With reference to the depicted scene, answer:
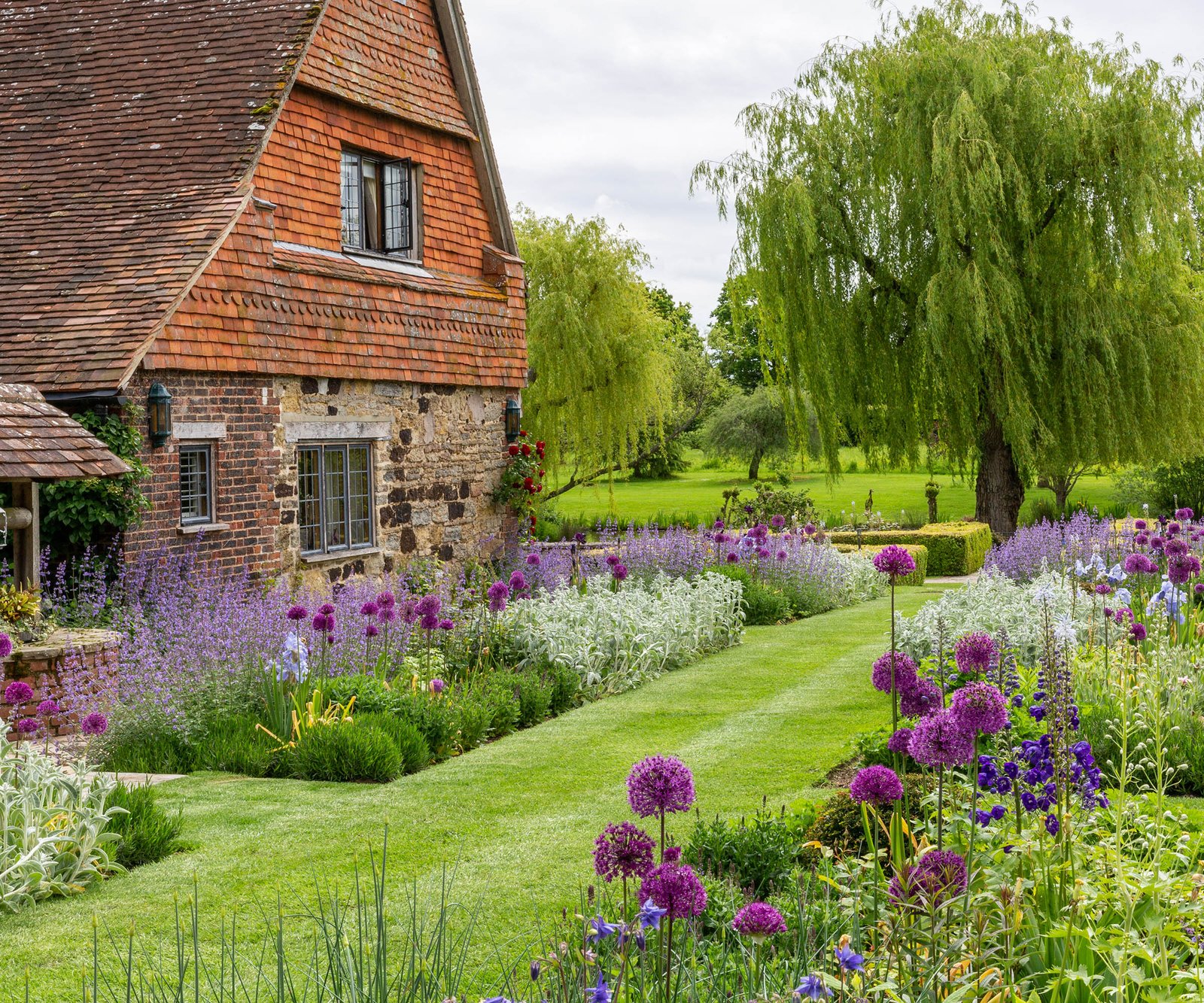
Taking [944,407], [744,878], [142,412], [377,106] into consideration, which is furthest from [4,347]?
[944,407]

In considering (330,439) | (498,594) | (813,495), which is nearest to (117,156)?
(330,439)

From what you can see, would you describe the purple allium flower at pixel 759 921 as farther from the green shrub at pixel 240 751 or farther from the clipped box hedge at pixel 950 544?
the clipped box hedge at pixel 950 544

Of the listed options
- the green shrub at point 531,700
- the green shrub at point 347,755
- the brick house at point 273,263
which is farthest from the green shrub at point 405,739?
the brick house at point 273,263

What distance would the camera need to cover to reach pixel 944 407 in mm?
20797

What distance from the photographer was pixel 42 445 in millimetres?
9570

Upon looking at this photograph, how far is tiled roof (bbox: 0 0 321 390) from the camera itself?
11.3 metres

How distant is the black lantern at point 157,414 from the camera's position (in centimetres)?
1109

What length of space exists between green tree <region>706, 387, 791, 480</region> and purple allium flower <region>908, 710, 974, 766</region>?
148 feet

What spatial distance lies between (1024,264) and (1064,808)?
17.4m

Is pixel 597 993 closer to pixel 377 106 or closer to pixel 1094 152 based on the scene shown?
pixel 377 106

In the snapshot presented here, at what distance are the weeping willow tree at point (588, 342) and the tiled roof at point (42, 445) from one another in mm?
19853

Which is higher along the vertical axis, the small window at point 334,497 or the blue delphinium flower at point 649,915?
the small window at point 334,497

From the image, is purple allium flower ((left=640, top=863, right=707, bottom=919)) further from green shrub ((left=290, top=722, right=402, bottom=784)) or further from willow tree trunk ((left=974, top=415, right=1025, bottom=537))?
willow tree trunk ((left=974, top=415, right=1025, bottom=537))

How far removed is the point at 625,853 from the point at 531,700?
6740mm
